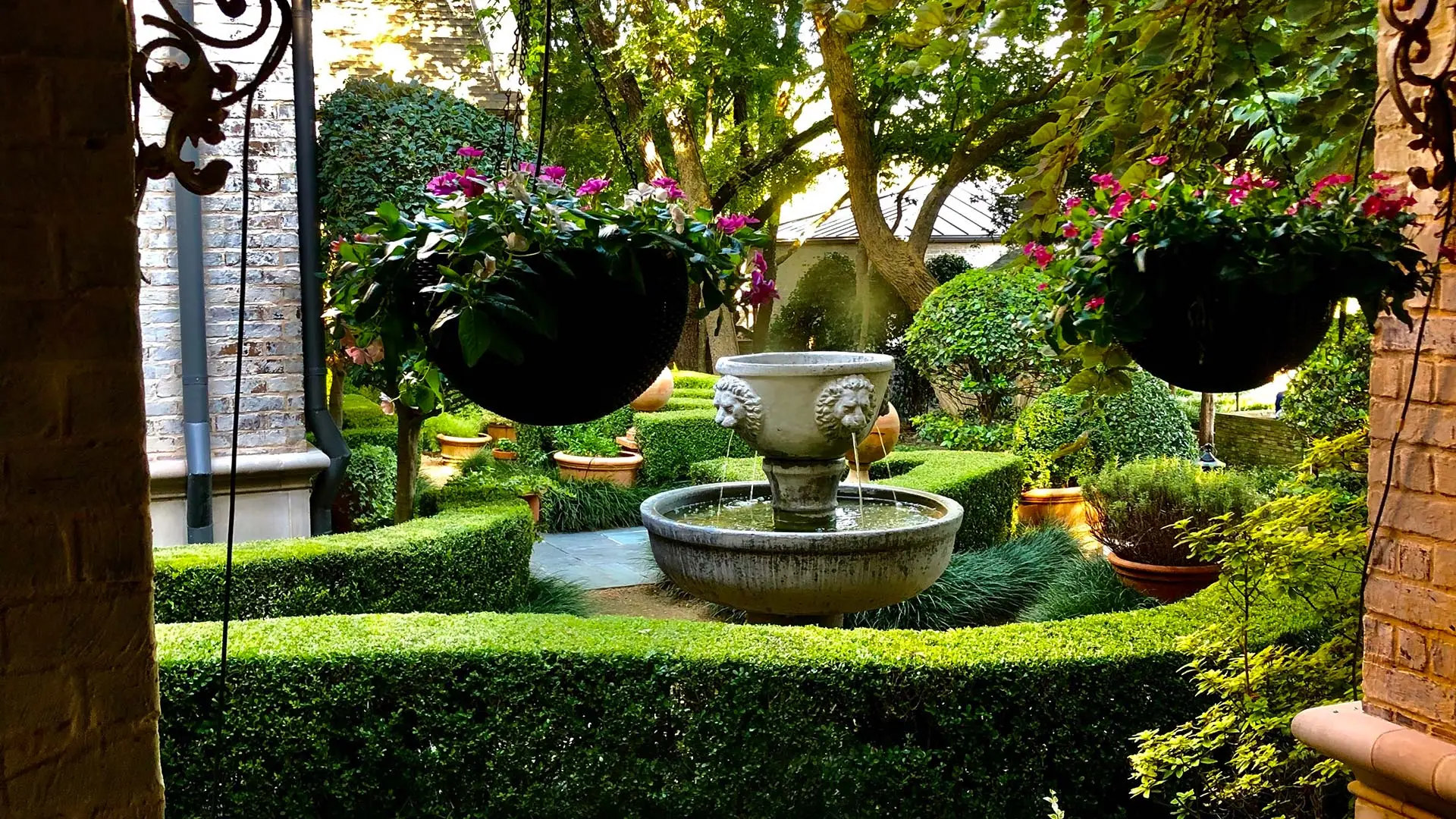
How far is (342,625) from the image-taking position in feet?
12.9

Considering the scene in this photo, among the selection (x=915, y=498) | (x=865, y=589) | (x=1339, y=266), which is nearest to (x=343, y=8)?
(x=915, y=498)

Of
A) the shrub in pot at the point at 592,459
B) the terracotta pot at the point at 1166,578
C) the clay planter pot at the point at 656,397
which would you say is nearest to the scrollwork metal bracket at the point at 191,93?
the terracotta pot at the point at 1166,578

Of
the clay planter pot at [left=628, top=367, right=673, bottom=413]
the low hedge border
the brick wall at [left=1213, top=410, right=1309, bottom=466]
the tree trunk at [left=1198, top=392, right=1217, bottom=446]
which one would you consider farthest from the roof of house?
the low hedge border

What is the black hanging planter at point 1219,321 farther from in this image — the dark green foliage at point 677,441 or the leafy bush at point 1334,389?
the dark green foliage at point 677,441

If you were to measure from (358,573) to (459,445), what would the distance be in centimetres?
578

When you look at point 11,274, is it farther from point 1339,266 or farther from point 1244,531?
point 1244,531

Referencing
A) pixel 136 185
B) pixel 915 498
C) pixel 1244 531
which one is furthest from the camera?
pixel 915 498

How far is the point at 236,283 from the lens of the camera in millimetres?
5668

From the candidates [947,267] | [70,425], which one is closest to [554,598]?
[70,425]

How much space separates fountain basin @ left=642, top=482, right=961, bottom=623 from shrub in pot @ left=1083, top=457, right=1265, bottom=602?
147 centimetres

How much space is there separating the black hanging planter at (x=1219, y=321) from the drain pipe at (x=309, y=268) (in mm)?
4731

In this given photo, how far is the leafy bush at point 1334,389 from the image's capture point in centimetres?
458

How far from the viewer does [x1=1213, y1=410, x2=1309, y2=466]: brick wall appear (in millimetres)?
11836

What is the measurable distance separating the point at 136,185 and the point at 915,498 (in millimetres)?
4984
